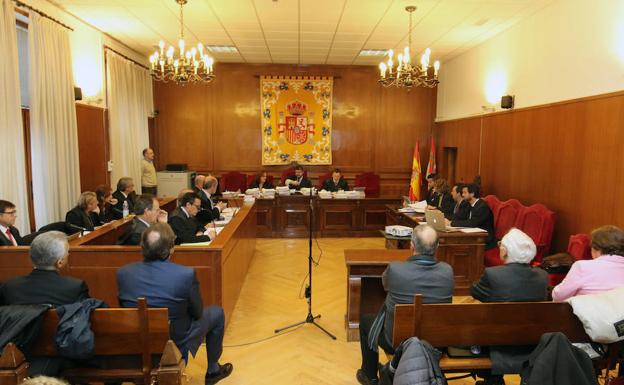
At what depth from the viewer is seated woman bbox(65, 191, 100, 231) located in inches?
170

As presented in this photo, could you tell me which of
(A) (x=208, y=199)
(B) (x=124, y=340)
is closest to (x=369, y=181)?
(A) (x=208, y=199)

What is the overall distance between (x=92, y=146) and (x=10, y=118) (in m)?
2.16

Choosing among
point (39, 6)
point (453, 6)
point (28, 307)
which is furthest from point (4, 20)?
point (453, 6)

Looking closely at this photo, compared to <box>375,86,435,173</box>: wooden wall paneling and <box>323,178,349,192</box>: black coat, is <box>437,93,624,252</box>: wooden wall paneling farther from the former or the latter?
<box>375,86,435,173</box>: wooden wall paneling

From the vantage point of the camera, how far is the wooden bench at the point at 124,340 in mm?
2137

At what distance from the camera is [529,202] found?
5.79 m

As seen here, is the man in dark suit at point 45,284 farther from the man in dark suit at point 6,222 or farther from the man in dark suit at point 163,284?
the man in dark suit at point 6,222

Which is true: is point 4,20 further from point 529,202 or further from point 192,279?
point 529,202

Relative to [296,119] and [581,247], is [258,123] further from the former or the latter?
[581,247]

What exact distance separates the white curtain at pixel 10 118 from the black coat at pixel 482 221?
4.97 meters

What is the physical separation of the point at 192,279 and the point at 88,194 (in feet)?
8.63

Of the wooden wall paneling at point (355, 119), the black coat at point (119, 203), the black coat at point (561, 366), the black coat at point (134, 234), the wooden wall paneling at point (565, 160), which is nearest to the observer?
the black coat at point (561, 366)

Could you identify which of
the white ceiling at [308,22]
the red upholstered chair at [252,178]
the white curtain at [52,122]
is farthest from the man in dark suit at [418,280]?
the red upholstered chair at [252,178]

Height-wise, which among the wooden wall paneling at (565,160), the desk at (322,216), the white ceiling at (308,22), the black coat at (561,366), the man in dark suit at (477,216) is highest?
the white ceiling at (308,22)
